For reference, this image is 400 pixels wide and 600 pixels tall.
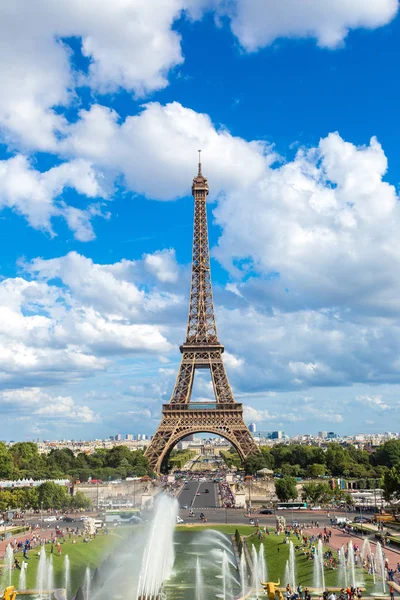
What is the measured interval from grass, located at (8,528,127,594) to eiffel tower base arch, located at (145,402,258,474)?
1799 inches

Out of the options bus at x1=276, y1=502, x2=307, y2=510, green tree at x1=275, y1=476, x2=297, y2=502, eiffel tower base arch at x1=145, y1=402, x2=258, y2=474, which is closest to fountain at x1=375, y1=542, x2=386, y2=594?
green tree at x1=275, y1=476, x2=297, y2=502

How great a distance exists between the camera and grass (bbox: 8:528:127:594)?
126 ft

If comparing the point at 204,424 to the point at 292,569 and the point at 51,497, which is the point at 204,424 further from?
the point at 292,569

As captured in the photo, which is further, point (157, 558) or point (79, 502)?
point (79, 502)

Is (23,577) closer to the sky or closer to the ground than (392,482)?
closer to the ground

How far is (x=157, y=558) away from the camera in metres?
39.6

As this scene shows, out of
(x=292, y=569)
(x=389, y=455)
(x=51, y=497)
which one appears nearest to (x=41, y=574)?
(x=292, y=569)

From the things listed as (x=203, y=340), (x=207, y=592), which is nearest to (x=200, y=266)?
(x=203, y=340)

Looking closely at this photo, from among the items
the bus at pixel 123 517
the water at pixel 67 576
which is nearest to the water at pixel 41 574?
the water at pixel 67 576

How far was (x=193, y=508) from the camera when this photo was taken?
73.4m

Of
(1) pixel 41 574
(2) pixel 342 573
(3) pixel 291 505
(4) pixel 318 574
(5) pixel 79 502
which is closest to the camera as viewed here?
(4) pixel 318 574

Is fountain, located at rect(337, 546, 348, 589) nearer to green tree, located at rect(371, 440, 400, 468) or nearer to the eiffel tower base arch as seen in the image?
the eiffel tower base arch

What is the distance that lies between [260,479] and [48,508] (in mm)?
31756

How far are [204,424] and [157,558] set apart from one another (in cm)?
6047
